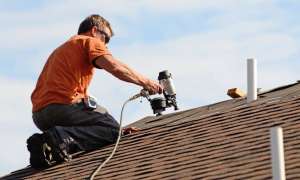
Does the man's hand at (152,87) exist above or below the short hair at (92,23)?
below

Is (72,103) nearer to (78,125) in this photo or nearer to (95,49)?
(78,125)

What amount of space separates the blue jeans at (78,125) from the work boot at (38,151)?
0.12 meters

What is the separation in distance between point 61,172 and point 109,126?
714 mm

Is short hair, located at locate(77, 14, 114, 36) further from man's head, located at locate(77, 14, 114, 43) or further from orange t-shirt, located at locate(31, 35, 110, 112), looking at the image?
orange t-shirt, located at locate(31, 35, 110, 112)

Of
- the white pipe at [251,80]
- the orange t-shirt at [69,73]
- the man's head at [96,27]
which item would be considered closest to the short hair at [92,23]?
the man's head at [96,27]

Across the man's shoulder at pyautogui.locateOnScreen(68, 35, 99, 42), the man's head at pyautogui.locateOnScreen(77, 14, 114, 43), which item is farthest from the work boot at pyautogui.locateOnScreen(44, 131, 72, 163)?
the man's head at pyautogui.locateOnScreen(77, 14, 114, 43)

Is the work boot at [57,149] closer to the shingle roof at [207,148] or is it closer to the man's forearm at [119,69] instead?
the shingle roof at [207,148]

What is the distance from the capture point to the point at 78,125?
9.18 meters

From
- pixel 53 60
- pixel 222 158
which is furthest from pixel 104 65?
pixel 222 158

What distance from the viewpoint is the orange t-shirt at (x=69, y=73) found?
912 centimetres

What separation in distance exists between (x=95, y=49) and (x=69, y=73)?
35 centimetres

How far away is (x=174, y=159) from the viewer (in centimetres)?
812

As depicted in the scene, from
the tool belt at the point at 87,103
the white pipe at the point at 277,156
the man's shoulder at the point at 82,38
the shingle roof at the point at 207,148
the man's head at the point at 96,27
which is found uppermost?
the man's head at the point at 96,27

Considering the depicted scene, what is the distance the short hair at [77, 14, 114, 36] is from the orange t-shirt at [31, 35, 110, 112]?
0.72 feet
